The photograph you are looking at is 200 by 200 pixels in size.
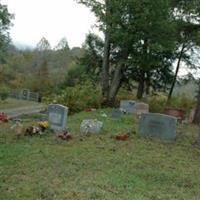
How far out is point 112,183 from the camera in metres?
8.32

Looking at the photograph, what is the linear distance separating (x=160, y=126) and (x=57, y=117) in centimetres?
297

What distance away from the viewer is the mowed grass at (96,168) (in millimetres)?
7723

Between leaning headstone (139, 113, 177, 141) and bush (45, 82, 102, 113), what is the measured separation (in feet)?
23.8

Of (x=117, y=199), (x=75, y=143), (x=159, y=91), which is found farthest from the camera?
(x=159, y=91)

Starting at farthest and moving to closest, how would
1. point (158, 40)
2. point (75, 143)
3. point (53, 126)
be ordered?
point (158, 40)
point (53, 126)
point (75, 143)

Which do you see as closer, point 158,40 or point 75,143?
point 75,143

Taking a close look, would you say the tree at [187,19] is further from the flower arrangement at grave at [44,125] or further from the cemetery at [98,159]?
the flower arrangement at grave at [44,125]

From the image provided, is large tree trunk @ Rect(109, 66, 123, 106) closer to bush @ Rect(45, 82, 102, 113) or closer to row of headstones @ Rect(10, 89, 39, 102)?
bush @ Rect(45, 82, 102, 113)

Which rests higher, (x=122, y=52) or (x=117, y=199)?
(x=122, y=52)

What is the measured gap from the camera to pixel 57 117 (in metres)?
14.4

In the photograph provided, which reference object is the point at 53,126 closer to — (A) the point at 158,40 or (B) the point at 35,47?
(A) the point at 158,40

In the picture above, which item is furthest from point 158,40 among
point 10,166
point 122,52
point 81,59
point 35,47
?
point 35,47

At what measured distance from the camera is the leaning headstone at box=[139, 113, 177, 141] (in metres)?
14.2

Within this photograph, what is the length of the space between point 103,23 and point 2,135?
53.1 feet
